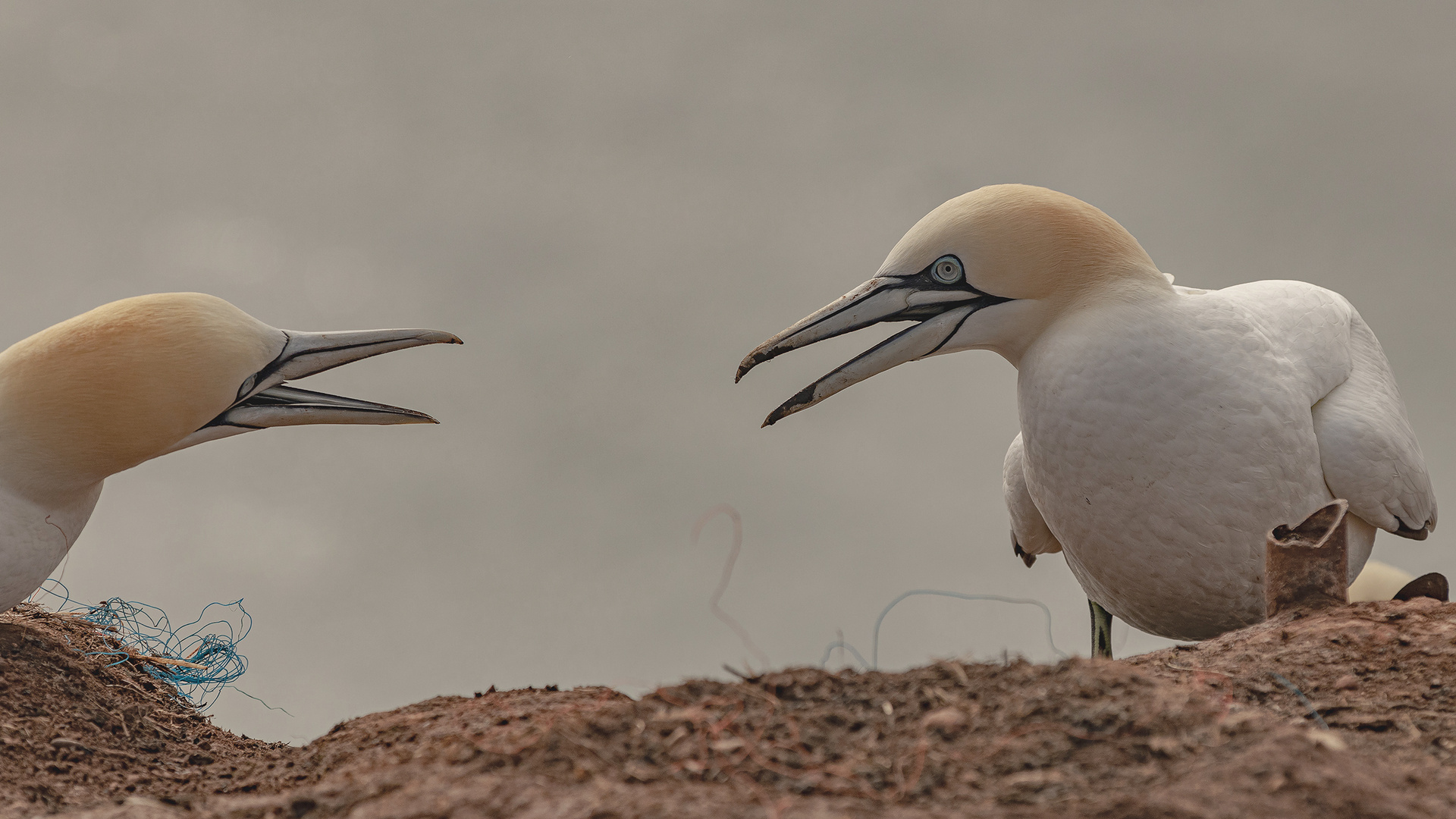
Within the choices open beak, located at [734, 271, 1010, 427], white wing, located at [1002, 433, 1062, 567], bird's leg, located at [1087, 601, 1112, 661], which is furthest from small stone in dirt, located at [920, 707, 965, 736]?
bird's leg, located at [1087, 601, 1112, 661]

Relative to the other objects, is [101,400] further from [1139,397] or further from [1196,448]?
[1196,448]

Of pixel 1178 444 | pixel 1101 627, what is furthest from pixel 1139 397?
pixel 1101 627

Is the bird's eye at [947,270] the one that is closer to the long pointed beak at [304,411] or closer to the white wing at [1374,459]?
the white wing at [1374,459]

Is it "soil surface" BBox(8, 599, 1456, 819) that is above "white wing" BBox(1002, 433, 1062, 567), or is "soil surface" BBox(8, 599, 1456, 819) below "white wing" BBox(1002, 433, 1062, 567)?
below

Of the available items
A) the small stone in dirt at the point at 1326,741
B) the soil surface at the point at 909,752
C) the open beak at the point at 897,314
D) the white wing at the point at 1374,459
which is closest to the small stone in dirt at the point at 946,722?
the soil surface at the point at 909,752

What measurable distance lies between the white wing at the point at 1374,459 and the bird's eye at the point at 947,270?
203 cm

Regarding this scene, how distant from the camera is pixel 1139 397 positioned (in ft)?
17.7

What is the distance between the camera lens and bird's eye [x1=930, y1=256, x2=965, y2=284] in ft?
18.8

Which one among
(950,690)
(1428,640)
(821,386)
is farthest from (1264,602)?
(950,690)

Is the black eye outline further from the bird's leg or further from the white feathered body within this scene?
the bird's leg

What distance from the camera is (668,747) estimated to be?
3.02 m

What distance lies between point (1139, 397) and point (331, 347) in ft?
13.7

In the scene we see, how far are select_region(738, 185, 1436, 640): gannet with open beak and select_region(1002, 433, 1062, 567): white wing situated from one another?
28.4 inches

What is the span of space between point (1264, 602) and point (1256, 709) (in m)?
1.76
